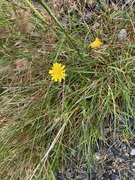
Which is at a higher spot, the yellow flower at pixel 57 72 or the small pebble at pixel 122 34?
the small pebble at pixel 122 34

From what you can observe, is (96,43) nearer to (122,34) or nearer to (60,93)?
(122,34)

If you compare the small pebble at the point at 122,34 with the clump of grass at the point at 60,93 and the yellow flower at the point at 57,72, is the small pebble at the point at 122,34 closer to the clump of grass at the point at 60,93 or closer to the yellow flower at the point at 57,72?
the clump of grass at the point at 60,93

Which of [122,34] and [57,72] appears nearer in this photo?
[57,72]

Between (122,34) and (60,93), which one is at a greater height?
(122,34)


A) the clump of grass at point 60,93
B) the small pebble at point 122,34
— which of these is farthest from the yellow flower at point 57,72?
Answer: the small pebble at point 122,34

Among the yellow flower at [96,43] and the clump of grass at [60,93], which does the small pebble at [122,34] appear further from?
the yellow flower at [96,43]

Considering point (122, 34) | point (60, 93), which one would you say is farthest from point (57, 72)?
point (122, 34)

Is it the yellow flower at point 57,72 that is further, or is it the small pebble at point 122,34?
the small pebble at point 122,34

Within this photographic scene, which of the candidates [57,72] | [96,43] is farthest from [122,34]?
[57,72]

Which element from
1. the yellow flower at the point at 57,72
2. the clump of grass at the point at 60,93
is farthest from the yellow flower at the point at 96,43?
the yellow flower at the point at 57,72

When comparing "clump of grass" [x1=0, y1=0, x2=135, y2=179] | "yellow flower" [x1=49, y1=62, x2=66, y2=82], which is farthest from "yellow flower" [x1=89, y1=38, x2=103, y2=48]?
"yellow flower" [x1=49, y1=62, x2=66, y2=82]
